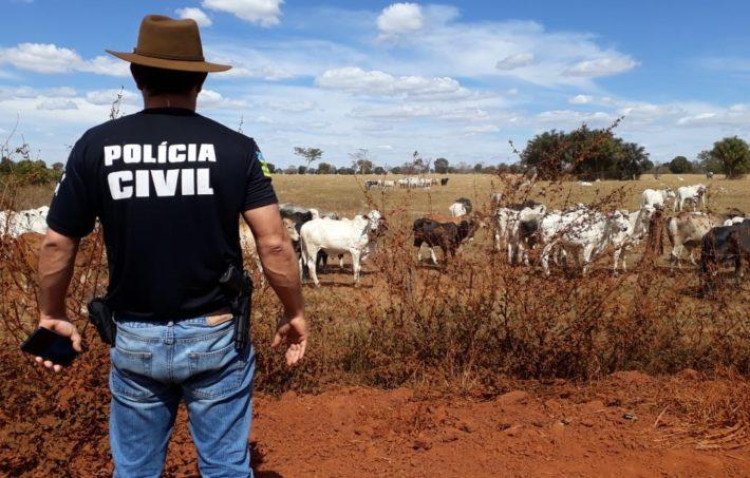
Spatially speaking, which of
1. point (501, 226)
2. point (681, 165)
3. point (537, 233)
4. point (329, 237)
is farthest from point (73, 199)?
point (681, 165)

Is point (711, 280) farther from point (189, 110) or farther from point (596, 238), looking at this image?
point (189, 110)

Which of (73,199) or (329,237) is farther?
(329,237)

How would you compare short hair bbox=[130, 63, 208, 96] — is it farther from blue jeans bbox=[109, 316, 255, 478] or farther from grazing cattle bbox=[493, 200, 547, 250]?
→ grazing cattle bbox=[493, 200, 547, 250]

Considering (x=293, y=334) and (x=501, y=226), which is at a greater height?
(x=501, y=226)

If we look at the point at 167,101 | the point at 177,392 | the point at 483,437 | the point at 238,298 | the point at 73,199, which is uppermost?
the point at 167,101

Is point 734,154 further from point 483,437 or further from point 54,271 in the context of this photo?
point 54,271

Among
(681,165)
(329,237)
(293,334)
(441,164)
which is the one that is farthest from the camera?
(681,165)

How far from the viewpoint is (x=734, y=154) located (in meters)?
56.7

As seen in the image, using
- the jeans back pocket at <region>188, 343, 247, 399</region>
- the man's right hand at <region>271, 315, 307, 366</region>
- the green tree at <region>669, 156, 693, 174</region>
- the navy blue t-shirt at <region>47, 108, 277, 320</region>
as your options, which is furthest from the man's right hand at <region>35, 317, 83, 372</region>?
the green tree at <region>669, 156, 693, 174</region>

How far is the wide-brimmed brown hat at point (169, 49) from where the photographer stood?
249 cm

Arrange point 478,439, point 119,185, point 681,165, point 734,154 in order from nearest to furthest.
Result: point 119,185
point 478,439
point 734,154
point 681,165

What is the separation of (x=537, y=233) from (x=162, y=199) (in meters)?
4.75

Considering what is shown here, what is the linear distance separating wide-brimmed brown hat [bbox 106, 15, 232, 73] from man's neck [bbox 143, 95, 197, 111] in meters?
0.12

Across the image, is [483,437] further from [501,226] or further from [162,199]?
[162,199]
